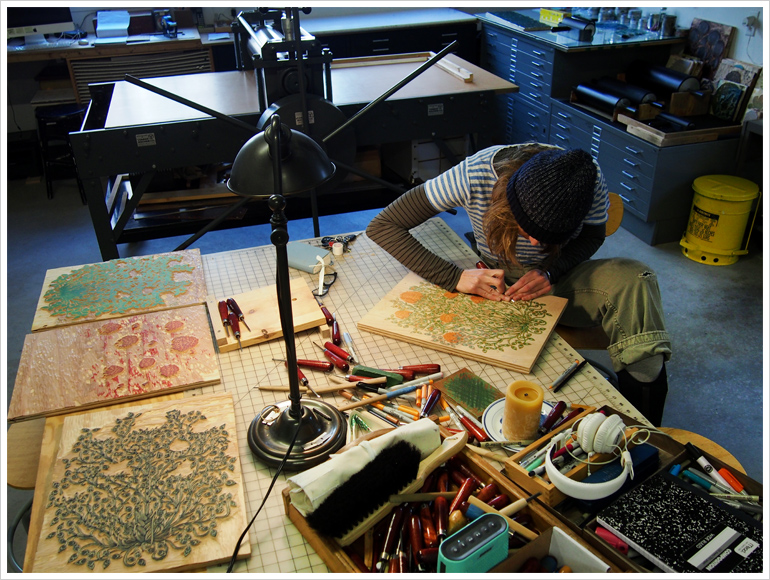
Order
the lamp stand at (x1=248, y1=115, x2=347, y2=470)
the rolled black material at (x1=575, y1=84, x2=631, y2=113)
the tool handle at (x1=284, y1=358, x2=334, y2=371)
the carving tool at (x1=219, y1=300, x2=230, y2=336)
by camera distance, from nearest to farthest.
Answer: the lamp stand at (x1=248, y1=115, x2=347, y2=470) < the tool handle at (x1=284, y1=358, x2=334, y2=371) < the carving tool at (x1=219, y1=300, x2=230, y2=336) < the rolled black material at (x1=575, y1=84, x2=631, y2=113)

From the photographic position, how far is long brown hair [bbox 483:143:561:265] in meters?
1.47

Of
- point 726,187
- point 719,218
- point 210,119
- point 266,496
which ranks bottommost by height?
point 719,218

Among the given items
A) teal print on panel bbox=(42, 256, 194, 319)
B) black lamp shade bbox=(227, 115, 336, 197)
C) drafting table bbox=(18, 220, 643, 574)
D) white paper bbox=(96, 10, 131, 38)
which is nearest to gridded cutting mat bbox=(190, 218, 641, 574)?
drafting table bbox=(18, 220, 643, 574)

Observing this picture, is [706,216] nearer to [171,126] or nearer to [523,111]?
[523,111]

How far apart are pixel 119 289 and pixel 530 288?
108cm

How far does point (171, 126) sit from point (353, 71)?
107 cm

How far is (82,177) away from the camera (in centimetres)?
245

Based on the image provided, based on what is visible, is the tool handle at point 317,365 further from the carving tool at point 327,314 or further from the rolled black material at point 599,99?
the rolled black material at point 599,99

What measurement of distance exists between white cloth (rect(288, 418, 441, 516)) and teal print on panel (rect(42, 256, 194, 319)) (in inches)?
31.2

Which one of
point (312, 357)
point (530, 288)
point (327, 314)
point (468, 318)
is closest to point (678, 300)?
point (530, 288)

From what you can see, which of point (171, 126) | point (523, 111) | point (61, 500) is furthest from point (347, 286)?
point (523, 111)

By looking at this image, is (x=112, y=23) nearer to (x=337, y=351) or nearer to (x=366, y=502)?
(x=337, y=351)

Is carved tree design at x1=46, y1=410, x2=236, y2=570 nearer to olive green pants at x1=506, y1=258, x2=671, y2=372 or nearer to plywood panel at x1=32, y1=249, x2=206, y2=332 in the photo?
plywood panel at x1=32, y1=249, x2=206, y2=332

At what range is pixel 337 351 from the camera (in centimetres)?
147
